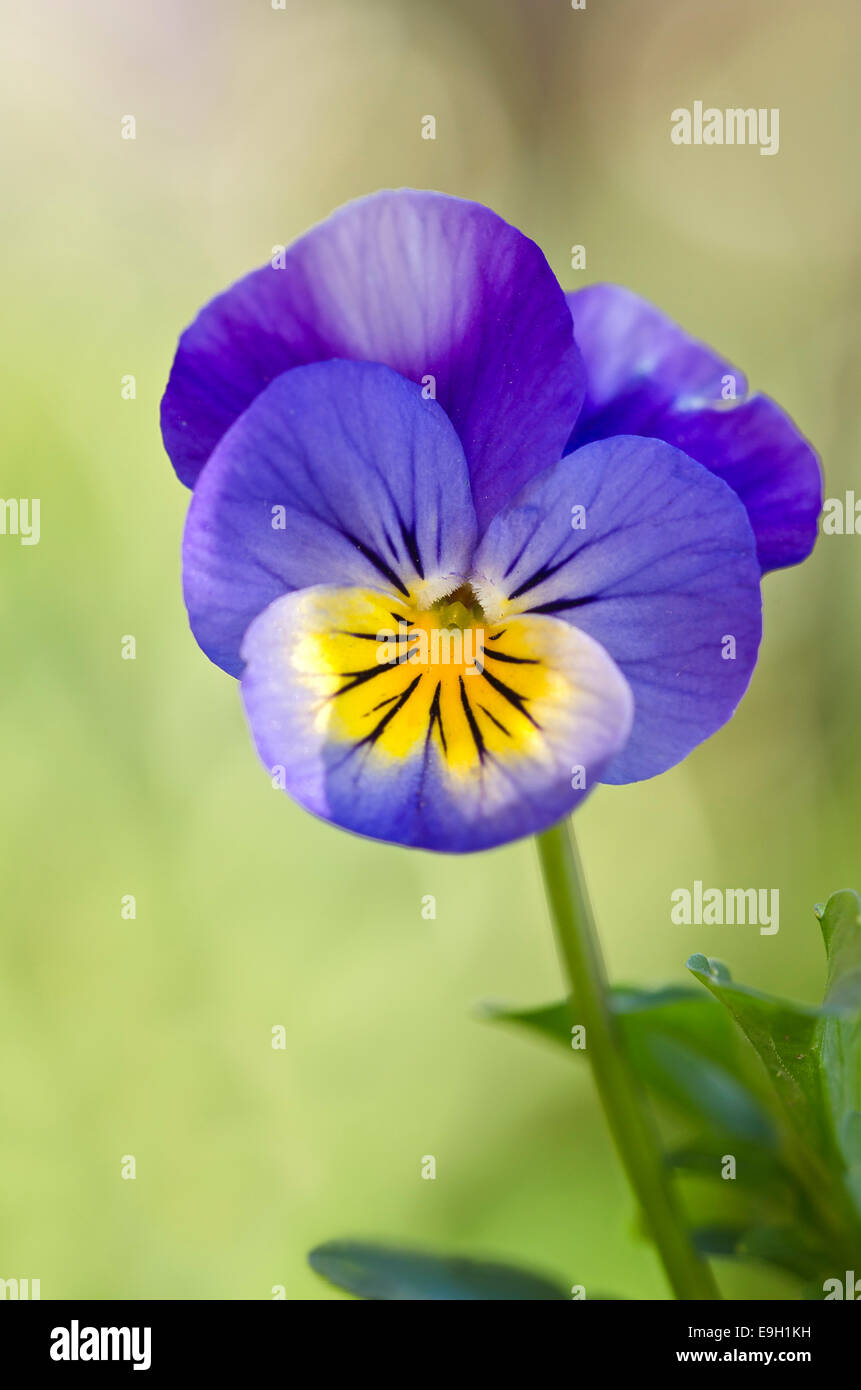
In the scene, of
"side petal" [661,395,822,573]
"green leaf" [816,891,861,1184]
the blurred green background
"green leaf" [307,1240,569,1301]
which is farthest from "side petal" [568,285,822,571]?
the blurred green background

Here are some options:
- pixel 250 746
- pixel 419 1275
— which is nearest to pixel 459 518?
pixel 419 1275

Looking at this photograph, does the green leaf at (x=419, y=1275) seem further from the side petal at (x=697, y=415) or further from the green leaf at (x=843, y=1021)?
the side petal at (x=697, y=415)

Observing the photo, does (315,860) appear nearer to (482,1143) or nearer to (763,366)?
(482,1143)

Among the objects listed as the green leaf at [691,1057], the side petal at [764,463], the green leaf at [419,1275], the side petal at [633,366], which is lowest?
the green leaf at [419,1275]

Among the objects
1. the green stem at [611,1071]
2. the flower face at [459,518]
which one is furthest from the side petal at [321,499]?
the green stem at [611,1071]

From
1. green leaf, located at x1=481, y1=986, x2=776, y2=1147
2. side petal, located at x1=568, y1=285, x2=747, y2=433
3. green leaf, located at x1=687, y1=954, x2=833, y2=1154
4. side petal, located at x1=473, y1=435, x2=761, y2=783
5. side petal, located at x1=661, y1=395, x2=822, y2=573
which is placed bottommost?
green leaf, located at x1=481, y1=986, x2=776, y2=1147

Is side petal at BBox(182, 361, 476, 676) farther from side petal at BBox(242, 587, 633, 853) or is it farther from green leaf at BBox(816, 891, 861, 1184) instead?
→ green leaf at BBox(816, 891, 861, 1184)
